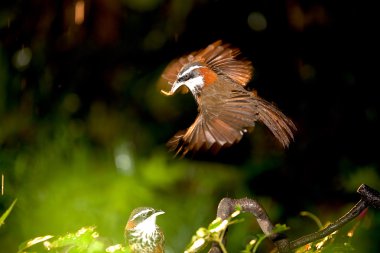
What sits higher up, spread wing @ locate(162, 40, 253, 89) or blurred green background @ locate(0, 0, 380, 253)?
blurred green background @ locate(0, 0, 380, 253)

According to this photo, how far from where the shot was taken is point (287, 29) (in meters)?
1.70

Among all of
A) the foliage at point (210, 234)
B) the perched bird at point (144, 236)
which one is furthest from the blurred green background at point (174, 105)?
the foliage at point (210, 234)

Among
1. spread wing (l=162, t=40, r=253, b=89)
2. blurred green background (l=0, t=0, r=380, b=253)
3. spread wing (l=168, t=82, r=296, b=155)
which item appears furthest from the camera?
blurred green background (l=0, t=0, r=380, b=253)

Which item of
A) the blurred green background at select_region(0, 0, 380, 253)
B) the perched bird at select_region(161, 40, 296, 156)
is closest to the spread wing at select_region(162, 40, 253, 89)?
the perched bird at select_region(161, 40, 296, 156)

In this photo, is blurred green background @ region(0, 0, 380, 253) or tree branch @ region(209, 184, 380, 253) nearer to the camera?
tree branch @ region(209, 184, 380, 253)

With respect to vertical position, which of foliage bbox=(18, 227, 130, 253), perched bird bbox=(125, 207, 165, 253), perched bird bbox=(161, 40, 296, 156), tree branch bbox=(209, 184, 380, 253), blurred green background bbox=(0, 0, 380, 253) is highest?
blurred green background bbox=(0, 0, 380, 253)

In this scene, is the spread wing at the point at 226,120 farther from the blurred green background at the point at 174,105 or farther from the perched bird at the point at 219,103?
the blurred green background at the point at 174,105

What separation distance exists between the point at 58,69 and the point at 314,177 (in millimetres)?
857

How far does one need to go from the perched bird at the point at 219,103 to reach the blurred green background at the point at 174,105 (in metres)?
0.85

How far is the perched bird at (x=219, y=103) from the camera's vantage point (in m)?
0.57

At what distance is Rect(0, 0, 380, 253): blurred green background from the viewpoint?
1.55 m

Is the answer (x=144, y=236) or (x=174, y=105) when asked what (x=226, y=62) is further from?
(x=174, y=105)

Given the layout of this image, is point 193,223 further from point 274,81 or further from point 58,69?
point 58,69

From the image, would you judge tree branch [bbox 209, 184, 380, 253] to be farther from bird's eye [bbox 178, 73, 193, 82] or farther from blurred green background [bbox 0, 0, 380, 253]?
blurred green background [bbox 0, 0, 380, 253]
